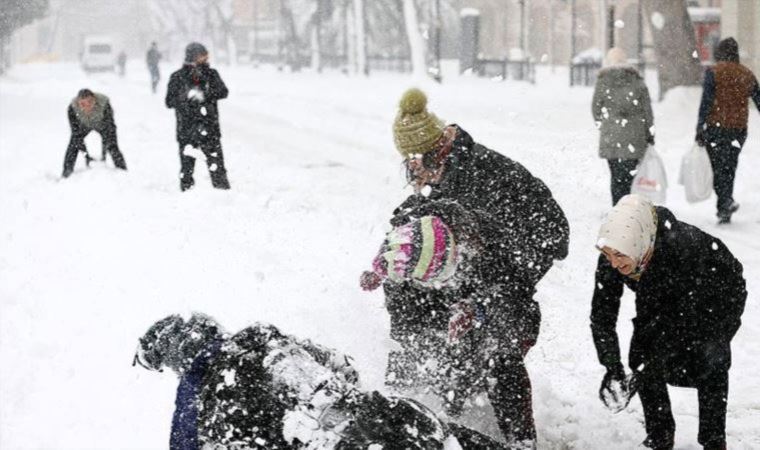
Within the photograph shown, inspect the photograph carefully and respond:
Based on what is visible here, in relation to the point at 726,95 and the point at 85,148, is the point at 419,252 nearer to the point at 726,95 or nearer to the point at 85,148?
the point at 726,95

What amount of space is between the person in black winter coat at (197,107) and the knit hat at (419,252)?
7960 mm

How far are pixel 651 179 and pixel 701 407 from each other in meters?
5.50

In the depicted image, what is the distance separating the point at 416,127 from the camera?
461cm

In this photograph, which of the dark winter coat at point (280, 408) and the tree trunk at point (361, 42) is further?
the tree trunk at point (361, 42)

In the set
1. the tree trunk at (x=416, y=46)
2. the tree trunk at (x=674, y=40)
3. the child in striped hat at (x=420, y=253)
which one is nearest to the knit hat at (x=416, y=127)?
the child in striped hat at (x=420, y=253)

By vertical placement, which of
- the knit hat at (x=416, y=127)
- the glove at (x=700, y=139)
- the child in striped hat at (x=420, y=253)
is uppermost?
the knit hat at (x=416, y=127)

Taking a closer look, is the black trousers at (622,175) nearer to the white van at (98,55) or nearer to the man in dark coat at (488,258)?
the man in dark coat at (488,258)

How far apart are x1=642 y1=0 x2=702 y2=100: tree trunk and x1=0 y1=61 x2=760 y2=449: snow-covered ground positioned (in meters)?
3.14

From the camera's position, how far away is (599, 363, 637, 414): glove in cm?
437

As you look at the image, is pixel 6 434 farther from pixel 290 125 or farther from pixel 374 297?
pixel 290 125

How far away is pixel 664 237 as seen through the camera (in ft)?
→ 13.8

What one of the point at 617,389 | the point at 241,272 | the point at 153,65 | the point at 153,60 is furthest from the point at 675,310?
the point at 153,65

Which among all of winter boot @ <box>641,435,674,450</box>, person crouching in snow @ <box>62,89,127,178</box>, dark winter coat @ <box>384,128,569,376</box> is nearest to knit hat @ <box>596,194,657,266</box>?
dark winter coat @ <box>384,128,569,376</box>

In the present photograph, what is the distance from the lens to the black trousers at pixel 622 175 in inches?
401
